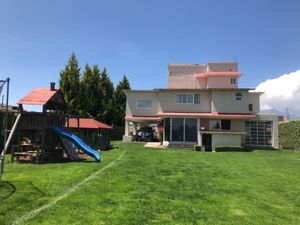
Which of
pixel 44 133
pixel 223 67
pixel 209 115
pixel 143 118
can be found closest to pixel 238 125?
pixel 209 115

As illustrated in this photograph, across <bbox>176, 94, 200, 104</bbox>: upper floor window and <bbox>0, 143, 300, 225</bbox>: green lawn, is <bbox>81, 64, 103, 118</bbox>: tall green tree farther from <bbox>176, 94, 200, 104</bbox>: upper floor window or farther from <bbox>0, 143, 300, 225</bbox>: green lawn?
<bbox>0, 143, 300, 225</bbox>: green lawn

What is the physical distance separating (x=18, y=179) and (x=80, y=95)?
102 feet

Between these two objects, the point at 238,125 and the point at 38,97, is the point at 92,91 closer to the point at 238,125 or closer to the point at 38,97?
the point at 238,125

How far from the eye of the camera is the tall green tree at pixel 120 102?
47.4 meters

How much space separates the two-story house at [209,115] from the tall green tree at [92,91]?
7.17 metres

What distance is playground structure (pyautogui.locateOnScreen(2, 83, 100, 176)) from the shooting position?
17547mm

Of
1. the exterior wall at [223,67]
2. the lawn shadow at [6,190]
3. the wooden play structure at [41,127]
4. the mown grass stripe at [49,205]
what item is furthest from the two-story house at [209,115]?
the lawn shadow at [6,190]

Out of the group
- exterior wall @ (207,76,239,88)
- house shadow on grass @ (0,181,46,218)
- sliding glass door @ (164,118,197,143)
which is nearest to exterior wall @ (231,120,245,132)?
sliding glass door @ (164,118,197,143)

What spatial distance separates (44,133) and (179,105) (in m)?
18.7

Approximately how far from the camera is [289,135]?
33.0m

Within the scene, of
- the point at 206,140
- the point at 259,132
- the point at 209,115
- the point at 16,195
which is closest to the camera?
the point at 16,195

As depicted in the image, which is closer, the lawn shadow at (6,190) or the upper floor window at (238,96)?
the lawn shadow at (6,190)

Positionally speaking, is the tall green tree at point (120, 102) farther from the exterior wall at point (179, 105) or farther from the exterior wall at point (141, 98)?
the exterior wall at point (179, 105)

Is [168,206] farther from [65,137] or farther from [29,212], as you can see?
[65,137]
